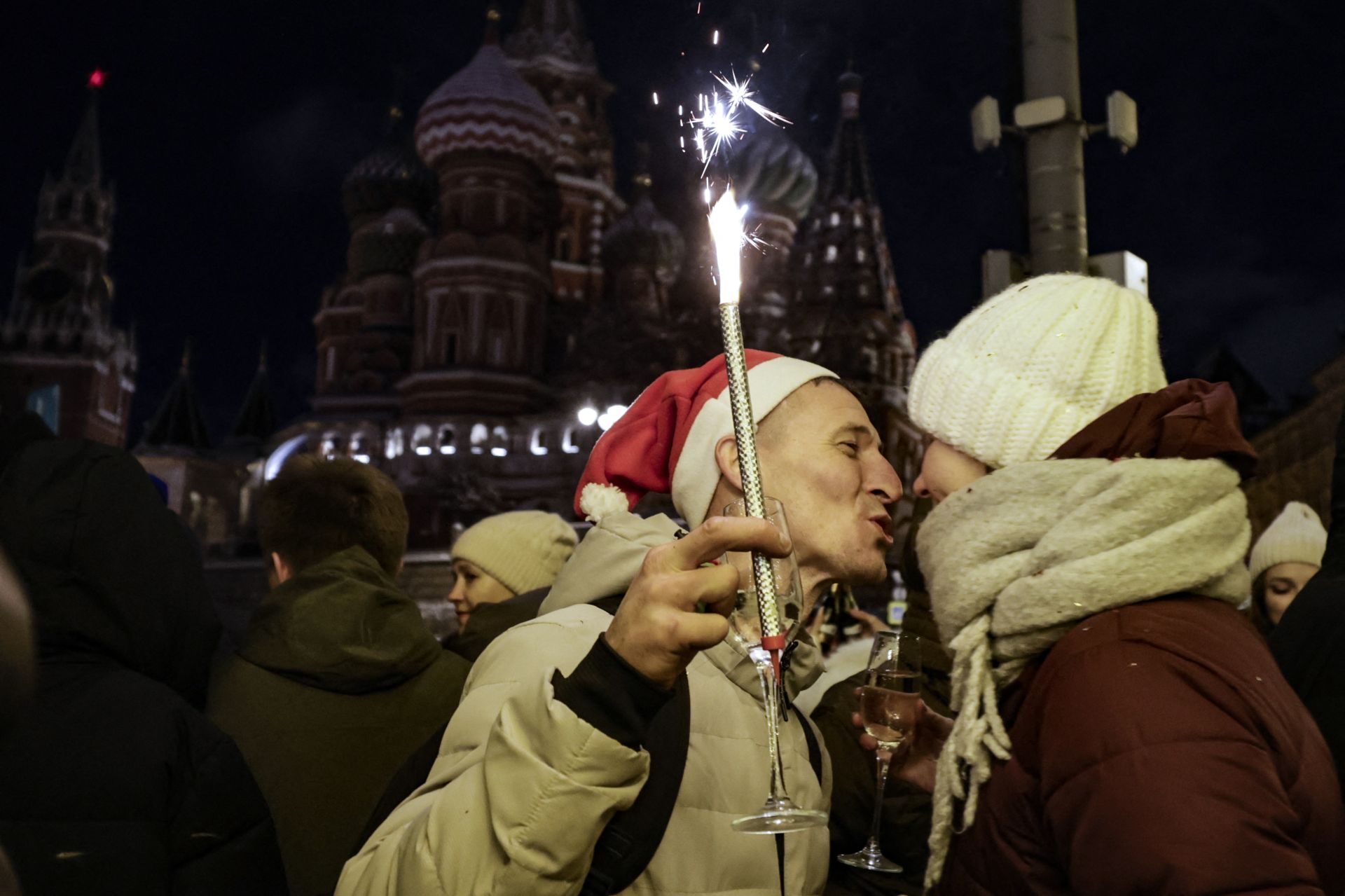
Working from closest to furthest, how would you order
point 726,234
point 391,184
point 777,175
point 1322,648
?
point 726,234
point 1322,648
point 391,184
point 777,175

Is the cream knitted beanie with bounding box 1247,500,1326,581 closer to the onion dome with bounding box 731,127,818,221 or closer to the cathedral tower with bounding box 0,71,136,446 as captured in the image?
the onion dome with bounding box 731,127,818,221

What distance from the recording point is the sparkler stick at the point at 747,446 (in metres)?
1.40

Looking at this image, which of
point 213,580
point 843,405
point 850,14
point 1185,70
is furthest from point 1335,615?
point 850,14

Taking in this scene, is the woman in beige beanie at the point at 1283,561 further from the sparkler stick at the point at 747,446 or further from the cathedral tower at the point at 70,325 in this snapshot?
the cathedral tower at the point at 70,325

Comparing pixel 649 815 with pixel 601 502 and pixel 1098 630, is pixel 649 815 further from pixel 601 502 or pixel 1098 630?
pixel 601 502

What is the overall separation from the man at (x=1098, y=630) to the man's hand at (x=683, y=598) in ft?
1.84

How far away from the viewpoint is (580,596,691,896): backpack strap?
158 cm

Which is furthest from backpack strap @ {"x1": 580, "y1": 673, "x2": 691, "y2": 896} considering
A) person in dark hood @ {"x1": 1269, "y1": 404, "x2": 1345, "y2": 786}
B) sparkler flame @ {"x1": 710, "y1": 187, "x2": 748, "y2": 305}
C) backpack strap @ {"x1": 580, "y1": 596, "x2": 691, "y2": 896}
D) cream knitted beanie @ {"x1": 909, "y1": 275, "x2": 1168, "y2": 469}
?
person in dark hood @ {"x1": 1269, "y1": 404, "x2": 1345, "y2": 786}

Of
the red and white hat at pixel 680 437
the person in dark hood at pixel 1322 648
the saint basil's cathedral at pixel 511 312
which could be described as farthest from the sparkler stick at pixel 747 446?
the saint basil's cathedral at pixel 511 312

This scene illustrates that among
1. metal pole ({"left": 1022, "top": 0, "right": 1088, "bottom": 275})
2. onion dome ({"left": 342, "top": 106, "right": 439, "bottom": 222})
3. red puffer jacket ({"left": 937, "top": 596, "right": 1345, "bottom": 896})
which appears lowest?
red puffer jacket ({"left": 937, "top": 596, "right": 1345, "bottom": 896})

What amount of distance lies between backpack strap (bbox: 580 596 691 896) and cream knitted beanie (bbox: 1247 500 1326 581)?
4326 millimetres

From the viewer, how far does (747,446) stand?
55.9 inches

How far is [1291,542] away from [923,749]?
3.66 metres

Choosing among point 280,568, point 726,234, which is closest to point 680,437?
point 726,234
